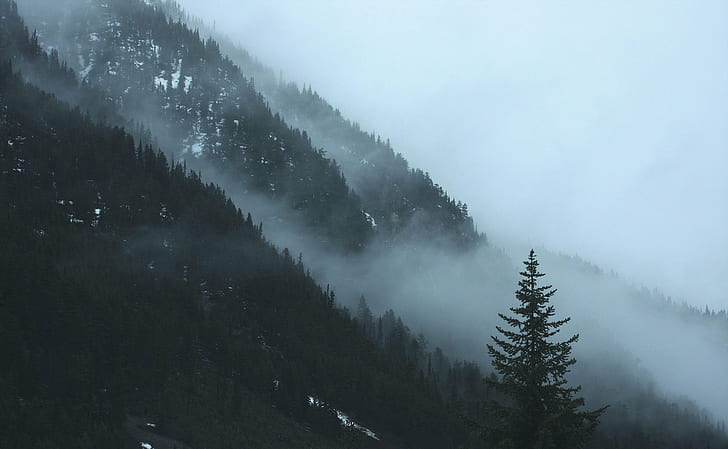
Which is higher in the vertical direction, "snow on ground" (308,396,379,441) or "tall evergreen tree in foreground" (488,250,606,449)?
"snow on ground" (308,396,379,441)

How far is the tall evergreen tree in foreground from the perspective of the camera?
3077 cm

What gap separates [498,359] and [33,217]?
590ft

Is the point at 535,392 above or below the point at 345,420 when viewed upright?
below

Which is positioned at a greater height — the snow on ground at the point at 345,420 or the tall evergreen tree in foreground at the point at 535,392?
the snow on ground at the point at 345,420

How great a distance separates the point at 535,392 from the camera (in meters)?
31.8

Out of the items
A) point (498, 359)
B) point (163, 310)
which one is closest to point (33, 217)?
point (163, 310)

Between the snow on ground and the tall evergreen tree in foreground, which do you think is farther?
the snow on ground

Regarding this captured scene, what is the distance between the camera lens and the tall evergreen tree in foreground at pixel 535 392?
30766 millimetres

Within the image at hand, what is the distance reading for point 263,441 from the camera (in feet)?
522

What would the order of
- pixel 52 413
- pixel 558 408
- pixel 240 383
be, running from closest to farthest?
pixel 558 408, pixel 52 413, pixel 240 383

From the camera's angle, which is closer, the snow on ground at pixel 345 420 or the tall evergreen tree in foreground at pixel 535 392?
the tall evergreen tree in foreground at pixel 535 392

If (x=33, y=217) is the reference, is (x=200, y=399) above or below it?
below

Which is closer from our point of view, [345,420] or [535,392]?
[535,392]

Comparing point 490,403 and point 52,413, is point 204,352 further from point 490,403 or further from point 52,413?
point 490,403
